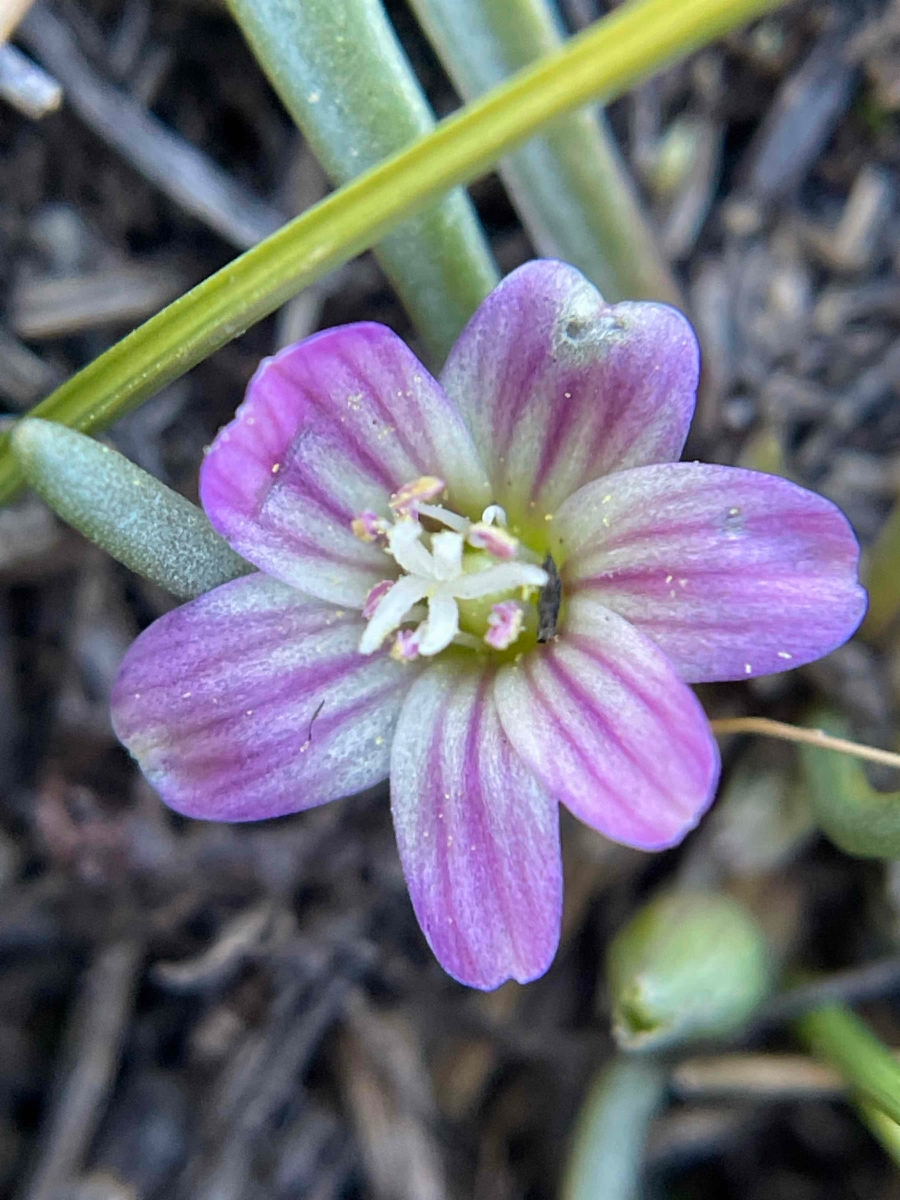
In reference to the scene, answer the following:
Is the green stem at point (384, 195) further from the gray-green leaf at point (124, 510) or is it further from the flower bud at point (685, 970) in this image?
the flower bud at point (685, 970)

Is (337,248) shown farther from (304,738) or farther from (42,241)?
(42,241)

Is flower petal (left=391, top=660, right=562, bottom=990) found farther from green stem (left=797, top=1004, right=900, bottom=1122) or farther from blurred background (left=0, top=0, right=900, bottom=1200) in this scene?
blurred background (left=0, top=0, right=900, bottom=1200)

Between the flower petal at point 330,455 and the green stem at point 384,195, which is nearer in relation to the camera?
the green stem at point 384,195

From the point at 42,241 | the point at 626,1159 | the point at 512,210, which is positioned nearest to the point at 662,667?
the point at 626,1159

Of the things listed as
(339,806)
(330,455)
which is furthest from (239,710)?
(339,806)

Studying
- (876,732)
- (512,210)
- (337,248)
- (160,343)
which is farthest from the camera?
(512,210)

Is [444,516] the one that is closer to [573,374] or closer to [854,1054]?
[573,374]

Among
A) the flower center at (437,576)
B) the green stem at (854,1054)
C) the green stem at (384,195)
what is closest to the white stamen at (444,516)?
the flower center at (437,576)
